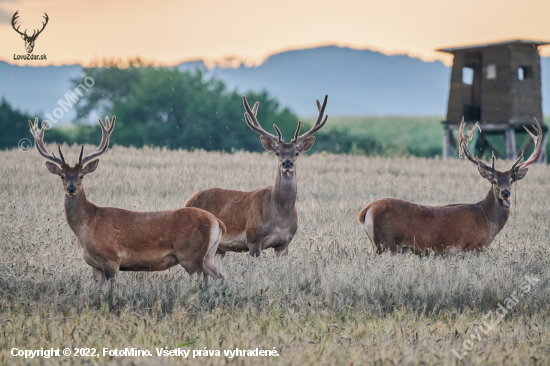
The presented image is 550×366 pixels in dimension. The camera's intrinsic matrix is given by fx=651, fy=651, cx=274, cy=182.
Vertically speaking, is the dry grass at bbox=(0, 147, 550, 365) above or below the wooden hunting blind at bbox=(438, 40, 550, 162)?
below

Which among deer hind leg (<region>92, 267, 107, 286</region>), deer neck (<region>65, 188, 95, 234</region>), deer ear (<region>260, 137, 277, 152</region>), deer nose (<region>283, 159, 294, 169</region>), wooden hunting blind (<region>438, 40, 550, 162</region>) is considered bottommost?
deer hind leg (<region>92, 267, 107, 286</region>)

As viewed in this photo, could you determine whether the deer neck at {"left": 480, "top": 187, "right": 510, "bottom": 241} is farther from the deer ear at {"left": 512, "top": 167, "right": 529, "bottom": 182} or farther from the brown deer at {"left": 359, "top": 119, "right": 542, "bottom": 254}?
the deer ear at {"left": 512, "top": 167, "right": 529, "bottom": 182}

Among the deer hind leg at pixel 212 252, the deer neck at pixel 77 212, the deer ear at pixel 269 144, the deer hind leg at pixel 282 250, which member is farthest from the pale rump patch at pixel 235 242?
the deer neck at pixel 77 212

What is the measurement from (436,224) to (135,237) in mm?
4381

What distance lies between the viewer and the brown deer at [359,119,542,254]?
912 cm

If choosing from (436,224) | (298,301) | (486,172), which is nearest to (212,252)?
(298,301)

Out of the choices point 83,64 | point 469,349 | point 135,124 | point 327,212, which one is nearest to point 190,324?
point 469,349

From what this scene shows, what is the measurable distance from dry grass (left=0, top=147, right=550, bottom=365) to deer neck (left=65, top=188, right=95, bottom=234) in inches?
24.8

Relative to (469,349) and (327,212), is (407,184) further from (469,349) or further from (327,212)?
(469,349)

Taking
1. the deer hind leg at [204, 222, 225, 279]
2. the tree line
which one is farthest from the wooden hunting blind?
the deer hind leg at [204, 222, 225, 279]

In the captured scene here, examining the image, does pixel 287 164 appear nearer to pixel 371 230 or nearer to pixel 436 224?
pixel 371 230

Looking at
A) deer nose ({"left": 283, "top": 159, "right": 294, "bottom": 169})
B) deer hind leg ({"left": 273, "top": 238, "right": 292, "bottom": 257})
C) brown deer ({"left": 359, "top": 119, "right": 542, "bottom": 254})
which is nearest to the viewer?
deer nose ({"left": 283, "top": 159, "right": 294, "bottom": 169})

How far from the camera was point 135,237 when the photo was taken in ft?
23.2

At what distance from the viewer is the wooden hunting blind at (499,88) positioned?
98.0ft
